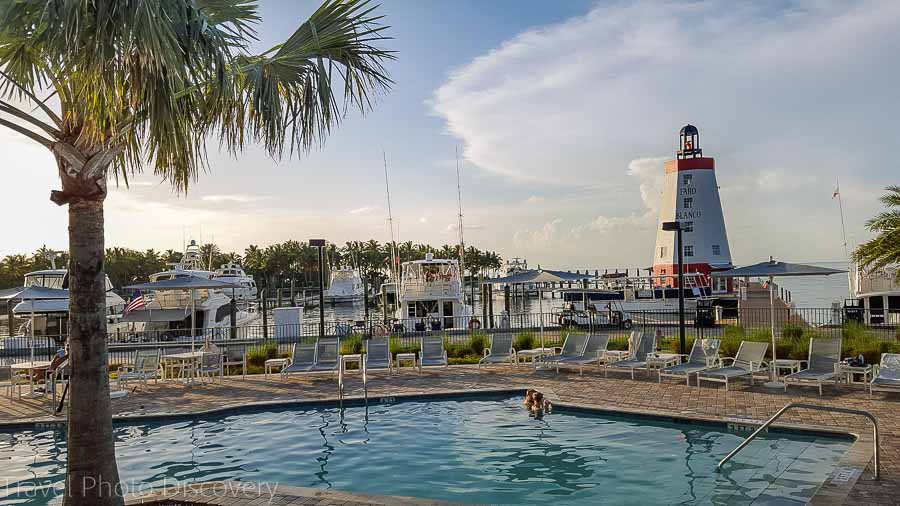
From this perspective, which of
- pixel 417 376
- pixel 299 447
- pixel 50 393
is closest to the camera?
pixel 299 447

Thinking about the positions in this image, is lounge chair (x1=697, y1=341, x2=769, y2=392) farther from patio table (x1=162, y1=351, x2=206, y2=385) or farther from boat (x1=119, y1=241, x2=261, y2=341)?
boat (x1=119, y1=241, x2=261, y2=341)

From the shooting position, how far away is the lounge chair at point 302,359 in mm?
14211

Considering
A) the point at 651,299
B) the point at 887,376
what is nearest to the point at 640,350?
the point at 887,376

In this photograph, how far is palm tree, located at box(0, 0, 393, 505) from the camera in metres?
4.48

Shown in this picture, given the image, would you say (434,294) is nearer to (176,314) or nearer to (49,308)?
(176,314)

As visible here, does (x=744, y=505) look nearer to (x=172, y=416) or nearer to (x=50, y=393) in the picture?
(x=172, y=416)

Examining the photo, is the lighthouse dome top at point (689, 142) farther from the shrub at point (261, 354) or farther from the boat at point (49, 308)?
the boat at point (49, 308)

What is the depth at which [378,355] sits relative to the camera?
14.7 meters

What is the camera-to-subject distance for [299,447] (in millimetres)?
9492

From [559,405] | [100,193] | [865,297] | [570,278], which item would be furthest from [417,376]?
[865,297]

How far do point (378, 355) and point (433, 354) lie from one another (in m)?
1.44

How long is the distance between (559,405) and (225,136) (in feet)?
24.5

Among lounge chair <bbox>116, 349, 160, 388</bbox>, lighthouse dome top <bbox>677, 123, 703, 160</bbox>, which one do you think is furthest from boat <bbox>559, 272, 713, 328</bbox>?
lounge chair <bbox>116, 349, 160, 388</bbox>

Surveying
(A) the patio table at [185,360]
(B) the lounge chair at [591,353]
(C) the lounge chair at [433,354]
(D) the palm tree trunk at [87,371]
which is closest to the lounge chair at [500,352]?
(C) the lounge chair at [433,354]
